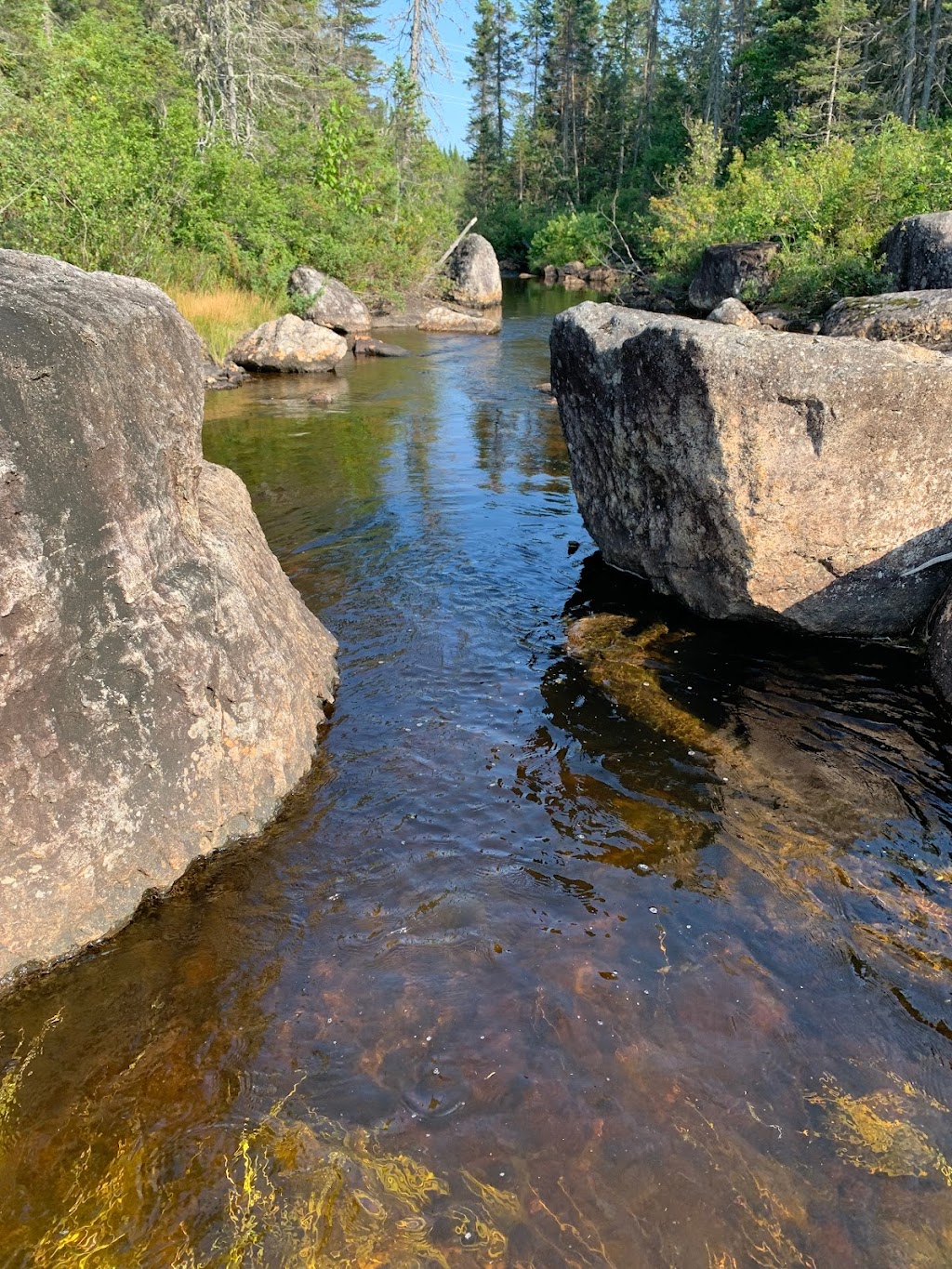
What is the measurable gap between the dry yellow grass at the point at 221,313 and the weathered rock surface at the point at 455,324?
6.23 m

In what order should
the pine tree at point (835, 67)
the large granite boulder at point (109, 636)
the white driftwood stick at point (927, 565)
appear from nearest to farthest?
1. the large granite boulder at point (109, 636)
2. the white driftwood stick at point (927, 565)
3. the pine tree at point (835, 67)

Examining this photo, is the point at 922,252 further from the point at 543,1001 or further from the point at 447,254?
the point at 447,254

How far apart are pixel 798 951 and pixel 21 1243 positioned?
2.75 meters

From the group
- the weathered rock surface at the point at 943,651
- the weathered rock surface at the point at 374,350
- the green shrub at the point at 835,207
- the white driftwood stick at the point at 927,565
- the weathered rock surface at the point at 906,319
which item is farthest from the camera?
the weathered rock surface at the point at 374,350

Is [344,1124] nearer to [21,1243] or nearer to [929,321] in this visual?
[21,1243]

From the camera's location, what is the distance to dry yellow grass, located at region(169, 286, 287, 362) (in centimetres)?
1617

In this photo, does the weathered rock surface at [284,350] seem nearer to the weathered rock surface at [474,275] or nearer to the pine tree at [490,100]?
the weathered rock surface at [474,275]

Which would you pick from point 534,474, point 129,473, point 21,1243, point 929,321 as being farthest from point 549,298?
point 21,1243

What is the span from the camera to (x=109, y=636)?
3408mm

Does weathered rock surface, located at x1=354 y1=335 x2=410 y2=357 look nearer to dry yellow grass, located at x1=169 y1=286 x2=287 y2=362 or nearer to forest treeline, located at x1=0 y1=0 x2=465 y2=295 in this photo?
dry yellow grass, located at x1=169 y1=286 x2=287 y2=362

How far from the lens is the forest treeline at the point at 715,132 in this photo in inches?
627

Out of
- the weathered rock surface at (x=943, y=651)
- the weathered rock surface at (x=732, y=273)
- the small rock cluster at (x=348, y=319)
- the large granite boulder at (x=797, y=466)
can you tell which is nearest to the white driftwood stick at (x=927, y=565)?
the large granite boulder at (x=797, y=466)

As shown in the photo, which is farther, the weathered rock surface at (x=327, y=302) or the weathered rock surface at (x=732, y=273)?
the weathered rock surface at (x=327, y=302)

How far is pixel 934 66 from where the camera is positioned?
29.3 metres
